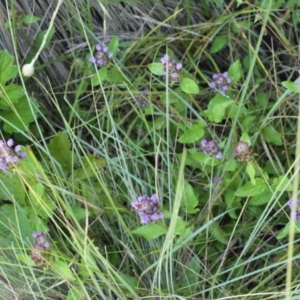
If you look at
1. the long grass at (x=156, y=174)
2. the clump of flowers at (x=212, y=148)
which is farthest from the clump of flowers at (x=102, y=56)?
the clump of flowers at (x=212, y=148)

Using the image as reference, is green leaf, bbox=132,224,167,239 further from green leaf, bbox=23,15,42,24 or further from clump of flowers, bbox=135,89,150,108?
green leaf, bbox=23,15,42,24

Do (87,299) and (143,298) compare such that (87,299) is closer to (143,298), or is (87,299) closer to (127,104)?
(143,298)

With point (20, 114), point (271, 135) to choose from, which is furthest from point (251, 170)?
point (20, 114)

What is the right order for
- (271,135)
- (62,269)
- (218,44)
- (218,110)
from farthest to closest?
(218,44), (271,135), (218,110), (62,269)

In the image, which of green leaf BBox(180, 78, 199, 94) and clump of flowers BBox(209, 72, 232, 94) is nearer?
green leaf BBox(180, 78, 199, 94)

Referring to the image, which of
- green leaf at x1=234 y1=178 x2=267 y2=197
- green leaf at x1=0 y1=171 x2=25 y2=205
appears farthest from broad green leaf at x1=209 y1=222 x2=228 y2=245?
green leaf at x1=0 y1=171 x2=25 y2=205

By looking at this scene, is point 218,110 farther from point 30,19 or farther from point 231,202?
point 30,19

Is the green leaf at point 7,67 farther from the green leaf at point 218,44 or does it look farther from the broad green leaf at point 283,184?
the broad green leaf at point 283,184
